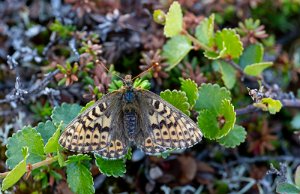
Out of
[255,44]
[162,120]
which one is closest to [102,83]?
[162,120]

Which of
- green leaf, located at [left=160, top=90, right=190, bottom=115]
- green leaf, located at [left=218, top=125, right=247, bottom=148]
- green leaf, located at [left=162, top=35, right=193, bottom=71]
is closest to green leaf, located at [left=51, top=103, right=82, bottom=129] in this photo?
green leaf, located at [left=160, top=90, right=190, bottom=115]

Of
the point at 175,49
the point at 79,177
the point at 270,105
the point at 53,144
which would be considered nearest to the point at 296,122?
the point at 270,105

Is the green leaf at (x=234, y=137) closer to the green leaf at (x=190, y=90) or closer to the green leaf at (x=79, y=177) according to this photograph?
the green leaf at (x=190, y=90)

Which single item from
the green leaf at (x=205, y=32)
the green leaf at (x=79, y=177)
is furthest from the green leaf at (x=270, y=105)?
the green leaf at (x=79, y=177)

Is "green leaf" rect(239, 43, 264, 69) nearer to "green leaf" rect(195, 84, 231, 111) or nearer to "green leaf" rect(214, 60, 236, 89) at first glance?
"green leaf" rect(214, 60, 236, 89)

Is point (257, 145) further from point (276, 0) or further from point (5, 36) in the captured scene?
point (5, 36)
